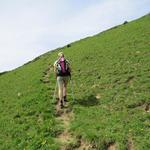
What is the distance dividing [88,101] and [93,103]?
0.77 m

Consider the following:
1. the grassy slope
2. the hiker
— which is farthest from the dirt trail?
the hiker

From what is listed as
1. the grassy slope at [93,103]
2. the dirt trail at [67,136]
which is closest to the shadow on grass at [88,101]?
the grassy slope at [93,103]

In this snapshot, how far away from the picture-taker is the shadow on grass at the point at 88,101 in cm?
2874

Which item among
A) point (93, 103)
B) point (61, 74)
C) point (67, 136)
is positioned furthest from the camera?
point (93, 103)

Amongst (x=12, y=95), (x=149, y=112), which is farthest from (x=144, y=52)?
(x=149, y=112)

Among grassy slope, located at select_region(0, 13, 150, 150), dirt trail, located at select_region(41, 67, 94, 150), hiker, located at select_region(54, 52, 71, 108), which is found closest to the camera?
dirt trail, located at select_region(41, 67, 94, 150)

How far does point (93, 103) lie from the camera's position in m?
28.8

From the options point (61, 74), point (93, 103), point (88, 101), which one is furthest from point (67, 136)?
point (88, 101)

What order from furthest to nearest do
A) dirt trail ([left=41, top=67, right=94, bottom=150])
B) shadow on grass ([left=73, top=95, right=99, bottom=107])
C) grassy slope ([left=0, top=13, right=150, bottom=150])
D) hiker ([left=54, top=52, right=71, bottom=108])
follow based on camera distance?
shadow on grass ([left=73, top=95, right=99, bottom=107])
hiker ([left=54, top=52, right=71, bottom=108])
grassy slope ([left=0, top=13, right=150, bottom=150])
dirt trail ([left=41, top=67, right=94, bottom=150])

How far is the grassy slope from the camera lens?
23141 mm

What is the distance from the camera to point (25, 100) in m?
31.8

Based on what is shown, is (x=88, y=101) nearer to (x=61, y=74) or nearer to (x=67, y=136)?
(x=61, y=74)

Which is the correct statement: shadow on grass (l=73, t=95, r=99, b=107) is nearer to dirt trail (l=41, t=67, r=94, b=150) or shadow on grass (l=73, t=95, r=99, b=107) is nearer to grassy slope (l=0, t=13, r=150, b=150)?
grassy slope (l=0, t=13, r=150, b=150)

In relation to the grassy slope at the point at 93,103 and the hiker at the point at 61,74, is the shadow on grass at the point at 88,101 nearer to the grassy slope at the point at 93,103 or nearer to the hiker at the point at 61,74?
the grassy slope at the point at 93,103
